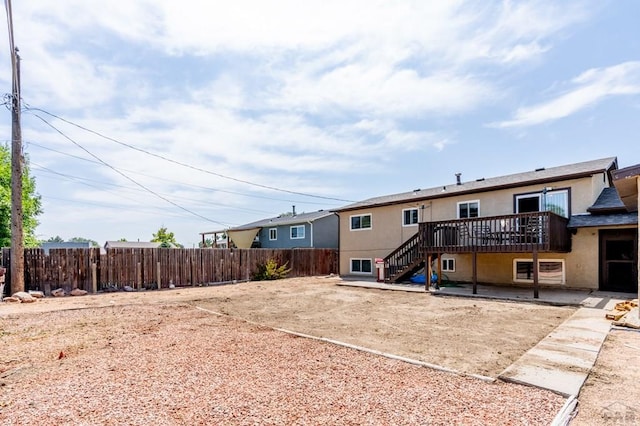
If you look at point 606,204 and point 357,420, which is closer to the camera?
point 357,420

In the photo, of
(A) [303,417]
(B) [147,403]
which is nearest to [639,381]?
(A) [303,417]

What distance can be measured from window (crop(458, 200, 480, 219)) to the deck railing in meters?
1.84

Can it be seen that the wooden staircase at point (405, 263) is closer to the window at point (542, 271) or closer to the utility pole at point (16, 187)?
the window at point (542, 271)

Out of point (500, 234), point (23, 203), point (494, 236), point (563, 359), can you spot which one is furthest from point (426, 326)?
point (23, 203)

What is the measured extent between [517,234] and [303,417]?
1060 centimetres

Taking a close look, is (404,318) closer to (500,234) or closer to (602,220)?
(500,234)

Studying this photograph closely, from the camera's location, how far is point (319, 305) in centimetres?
999

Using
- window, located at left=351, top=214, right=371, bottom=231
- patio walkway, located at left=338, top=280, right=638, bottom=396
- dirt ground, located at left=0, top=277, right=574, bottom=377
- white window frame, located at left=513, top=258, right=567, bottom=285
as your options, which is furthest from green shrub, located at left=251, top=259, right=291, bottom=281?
patio walkway, located at left=338, top=280, right=638, bottom=396

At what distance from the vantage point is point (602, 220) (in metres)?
10.8

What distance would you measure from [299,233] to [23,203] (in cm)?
1937

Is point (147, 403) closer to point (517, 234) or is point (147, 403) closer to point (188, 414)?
point (188, 414)

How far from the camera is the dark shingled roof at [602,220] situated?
33.9ft

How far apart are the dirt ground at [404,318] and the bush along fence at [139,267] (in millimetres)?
1226

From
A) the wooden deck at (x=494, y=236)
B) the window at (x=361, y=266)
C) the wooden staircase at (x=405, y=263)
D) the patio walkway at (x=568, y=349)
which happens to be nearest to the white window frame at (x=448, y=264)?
the wooden staircase at (x=405, y=263)
